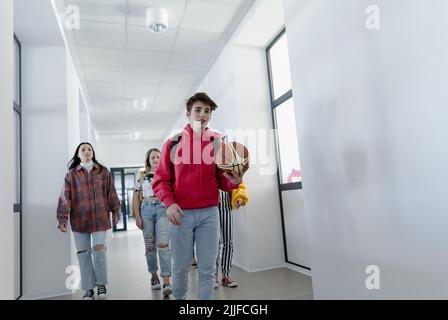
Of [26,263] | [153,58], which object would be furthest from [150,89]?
[26,263]

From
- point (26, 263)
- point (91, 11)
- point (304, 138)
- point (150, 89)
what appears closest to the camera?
point (304, 138)

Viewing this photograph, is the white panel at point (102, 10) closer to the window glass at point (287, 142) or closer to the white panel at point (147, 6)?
the white panel at point (147, 6)

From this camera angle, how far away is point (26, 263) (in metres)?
2.82

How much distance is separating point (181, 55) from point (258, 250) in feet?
8.35

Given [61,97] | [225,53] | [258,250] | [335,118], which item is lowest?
[258,250]

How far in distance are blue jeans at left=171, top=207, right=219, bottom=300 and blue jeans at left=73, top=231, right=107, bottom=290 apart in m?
1.24

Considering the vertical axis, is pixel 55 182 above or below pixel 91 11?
below

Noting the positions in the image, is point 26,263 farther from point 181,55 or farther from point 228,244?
point 181,55

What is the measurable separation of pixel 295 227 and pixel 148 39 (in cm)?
260

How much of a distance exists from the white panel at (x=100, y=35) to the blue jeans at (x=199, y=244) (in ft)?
8.32

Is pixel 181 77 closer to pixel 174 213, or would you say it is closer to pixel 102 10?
pixel 102 10
